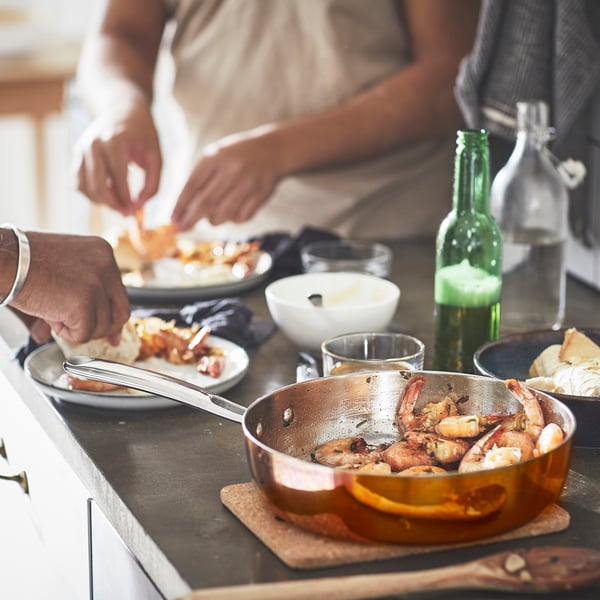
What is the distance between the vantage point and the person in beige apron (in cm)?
204

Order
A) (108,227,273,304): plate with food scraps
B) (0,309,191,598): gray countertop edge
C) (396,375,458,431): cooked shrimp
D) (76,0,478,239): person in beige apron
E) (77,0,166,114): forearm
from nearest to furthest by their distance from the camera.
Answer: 1. (0,309,191,598): gray countertop edge
2. (396,375,458,431): cooked shrimp
3. (108,227,273,304): plate with food scraps
4. (76,0,478,239): person in beige apron
5. (77,0,166,114): forearm

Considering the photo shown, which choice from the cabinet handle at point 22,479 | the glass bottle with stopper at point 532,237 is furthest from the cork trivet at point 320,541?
the glass bottle with stopper at point 532,237

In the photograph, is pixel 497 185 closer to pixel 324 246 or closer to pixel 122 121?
pixel 324 246

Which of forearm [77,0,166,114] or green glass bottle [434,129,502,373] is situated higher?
forearm [77,0,166,114]

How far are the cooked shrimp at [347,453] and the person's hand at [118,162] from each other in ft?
3.18

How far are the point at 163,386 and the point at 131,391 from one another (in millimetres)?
195

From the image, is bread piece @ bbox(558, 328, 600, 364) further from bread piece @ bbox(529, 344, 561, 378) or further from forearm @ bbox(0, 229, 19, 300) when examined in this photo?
forearm @ bbox(0, 229, 19, 300)

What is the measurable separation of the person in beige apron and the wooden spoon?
1.19 m

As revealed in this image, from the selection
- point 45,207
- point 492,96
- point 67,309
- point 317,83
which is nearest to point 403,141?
point 317,83

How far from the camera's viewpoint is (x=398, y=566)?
0.84 m

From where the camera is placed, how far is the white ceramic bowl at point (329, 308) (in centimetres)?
139

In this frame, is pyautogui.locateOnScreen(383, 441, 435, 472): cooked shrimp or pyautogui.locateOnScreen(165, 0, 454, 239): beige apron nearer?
pyautogui.locateOnScreen(383, 441, 435, 472): cooked shrimp

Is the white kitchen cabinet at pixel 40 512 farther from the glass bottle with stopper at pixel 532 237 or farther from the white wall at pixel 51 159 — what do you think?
the white wall at pixel 51 159

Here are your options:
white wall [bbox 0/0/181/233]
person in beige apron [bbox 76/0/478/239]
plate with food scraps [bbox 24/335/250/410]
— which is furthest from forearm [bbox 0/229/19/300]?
white wall [bbox 0/0/181/233]
